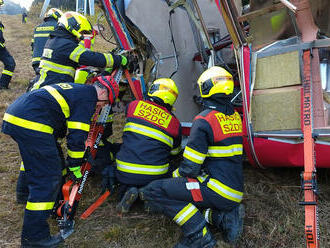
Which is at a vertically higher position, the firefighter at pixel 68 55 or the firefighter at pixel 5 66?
the firefighter at pixel 5 66

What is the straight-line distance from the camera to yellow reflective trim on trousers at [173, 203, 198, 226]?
107 inches

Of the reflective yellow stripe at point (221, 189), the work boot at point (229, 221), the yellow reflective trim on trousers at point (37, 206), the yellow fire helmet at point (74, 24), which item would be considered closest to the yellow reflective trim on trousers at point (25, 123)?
the yellow reflective trim on trousers at point (37, 206)

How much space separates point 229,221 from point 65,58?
8.15 feet

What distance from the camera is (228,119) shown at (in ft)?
9.09

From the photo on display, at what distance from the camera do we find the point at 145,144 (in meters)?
3.08

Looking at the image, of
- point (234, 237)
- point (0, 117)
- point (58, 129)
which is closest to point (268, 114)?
point (234, 237)

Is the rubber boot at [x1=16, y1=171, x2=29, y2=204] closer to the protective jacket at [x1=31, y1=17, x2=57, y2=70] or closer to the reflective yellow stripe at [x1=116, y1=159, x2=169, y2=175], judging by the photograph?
the reflective yellow stripe at [x1=116, y1=159, x2=169, y2=175]

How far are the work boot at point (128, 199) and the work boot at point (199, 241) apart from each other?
2.04 feet

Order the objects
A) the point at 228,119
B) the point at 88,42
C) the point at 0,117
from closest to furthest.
A: the point at 228,119
the point at 88,42
the point at 0,117

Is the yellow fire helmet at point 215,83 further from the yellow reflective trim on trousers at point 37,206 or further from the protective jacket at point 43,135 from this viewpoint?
the yellow reflective trim on trousers at point 37,206

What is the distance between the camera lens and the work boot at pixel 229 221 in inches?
107

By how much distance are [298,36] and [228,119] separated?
1058 millimetres

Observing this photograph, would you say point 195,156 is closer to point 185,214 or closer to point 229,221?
point 185,214

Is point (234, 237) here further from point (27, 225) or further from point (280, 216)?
point (27, 225)
